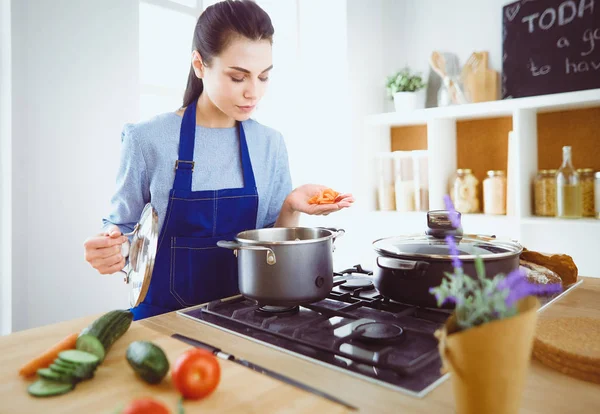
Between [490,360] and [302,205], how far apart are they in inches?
39.3

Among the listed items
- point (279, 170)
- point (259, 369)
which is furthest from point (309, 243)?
point (279, 170)

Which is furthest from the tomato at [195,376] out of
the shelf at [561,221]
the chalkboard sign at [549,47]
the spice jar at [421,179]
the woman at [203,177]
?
the chalkboard sign at [549,47]

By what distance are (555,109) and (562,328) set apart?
215 cm

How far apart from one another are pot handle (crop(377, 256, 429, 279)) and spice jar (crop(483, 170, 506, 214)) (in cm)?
196

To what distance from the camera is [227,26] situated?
1.44 metres

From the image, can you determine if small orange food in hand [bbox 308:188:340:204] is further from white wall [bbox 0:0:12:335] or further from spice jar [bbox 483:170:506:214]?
spice jar [bbox 483:170:506:214]

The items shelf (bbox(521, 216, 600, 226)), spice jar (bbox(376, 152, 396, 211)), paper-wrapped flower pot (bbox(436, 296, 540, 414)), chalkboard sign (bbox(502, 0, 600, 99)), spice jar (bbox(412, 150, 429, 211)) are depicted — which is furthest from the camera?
spice jar (bbox(376, 152, 396, 211))

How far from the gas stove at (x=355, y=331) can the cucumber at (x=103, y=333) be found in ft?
0.62

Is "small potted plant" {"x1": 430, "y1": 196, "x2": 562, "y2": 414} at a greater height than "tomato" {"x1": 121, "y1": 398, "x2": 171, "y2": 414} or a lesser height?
greater

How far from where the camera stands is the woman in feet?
4.71

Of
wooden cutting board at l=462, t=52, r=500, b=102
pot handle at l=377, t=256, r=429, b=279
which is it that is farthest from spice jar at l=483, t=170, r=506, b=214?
pot handle at l=377, t=256, r=429, b=279

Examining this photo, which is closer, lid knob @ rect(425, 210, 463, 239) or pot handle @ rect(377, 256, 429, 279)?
pot handle @ rect(377, 256, 429, 279)

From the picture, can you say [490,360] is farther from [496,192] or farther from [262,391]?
[496,192]

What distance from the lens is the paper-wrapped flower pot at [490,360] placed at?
504 millimetres
